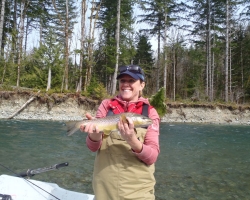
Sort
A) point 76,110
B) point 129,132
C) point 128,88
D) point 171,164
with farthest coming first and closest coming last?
point 76,110 → point 171,164 → point 128,88 → point 129,132

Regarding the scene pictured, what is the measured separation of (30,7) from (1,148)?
2911 centimetres

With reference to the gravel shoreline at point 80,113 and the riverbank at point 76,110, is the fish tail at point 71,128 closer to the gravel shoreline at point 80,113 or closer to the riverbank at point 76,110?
the gravel shoreline at point 80,113

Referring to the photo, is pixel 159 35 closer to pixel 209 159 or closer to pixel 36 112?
pixel 36 112

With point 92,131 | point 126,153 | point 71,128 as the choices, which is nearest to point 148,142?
point 126,153

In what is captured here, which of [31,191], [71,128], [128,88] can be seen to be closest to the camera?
[128,88]

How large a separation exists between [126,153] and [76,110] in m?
22.8

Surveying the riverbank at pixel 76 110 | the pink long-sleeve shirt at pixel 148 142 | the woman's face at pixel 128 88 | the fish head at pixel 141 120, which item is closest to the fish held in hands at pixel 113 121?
the fish head at pixel 141 120

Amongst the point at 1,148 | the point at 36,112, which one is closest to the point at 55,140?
the point at 1,148

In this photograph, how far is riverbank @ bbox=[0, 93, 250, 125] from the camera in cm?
2283

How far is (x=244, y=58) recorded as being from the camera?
39.2m

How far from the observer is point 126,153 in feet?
7.06

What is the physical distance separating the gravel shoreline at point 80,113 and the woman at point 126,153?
17.2 metres

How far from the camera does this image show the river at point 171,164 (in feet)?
19.0

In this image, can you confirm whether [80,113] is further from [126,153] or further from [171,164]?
[126,153]
